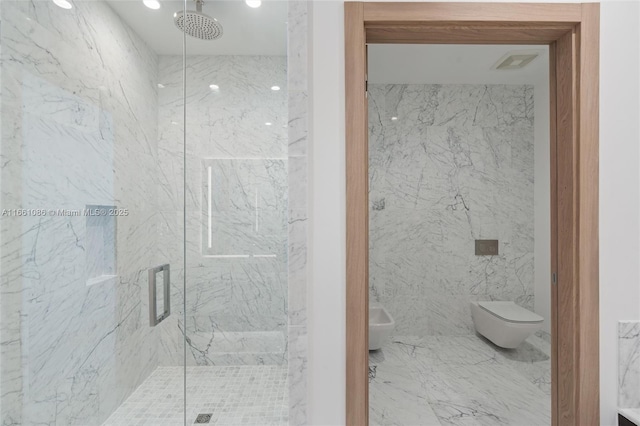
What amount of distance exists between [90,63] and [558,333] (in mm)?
2044

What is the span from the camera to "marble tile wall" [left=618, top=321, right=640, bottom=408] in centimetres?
122

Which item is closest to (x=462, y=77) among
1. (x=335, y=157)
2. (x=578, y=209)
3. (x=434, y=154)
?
(x=434, y=154)

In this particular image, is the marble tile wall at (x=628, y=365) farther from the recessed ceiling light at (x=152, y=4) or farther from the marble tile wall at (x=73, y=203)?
the recessed ceiling light at (x=152, y=4)

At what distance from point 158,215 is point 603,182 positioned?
5.43 feet

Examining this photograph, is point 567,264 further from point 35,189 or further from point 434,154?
point 434,154

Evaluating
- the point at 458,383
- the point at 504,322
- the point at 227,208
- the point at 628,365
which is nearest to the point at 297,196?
the point at 227,208

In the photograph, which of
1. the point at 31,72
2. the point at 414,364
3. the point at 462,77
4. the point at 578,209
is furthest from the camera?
the point at 462,77

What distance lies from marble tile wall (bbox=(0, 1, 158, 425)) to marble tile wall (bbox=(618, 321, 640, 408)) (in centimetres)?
173

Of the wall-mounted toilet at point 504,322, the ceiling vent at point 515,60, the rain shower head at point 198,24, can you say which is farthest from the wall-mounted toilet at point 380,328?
the ceiling vent at point 515,60

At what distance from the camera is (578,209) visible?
1226 millimetres

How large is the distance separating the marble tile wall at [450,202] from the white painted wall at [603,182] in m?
2.18

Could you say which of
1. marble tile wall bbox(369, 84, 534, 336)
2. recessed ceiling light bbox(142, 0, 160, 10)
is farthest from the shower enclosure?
marble tile wall bbox(369, 84, 534, 336)

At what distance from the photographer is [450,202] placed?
341 cm

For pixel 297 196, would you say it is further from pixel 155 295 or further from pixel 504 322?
pixel 504 322
